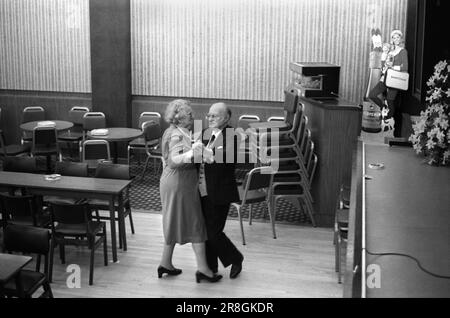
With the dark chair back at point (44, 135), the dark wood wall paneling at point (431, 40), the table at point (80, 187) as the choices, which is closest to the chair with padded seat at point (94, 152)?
the dark chair back at point (44, 135)

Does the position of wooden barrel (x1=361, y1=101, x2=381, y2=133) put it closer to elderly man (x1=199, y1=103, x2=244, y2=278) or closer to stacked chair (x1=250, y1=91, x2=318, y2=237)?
stacked chair (x1=250, y1=91, x2=318, y2=237)

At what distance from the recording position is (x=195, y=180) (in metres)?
6.21

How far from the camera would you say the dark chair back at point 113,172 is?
7672 millimetres

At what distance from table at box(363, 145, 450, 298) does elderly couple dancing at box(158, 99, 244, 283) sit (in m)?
1.43

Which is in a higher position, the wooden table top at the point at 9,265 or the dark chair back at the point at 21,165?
the dark chair back at the point at 21,165

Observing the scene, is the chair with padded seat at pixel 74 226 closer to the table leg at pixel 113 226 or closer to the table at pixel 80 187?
the table leg at pixel 113 226

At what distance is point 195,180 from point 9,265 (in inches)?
77.9

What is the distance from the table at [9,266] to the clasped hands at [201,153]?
1.82m

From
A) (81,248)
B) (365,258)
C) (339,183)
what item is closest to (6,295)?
(81,248)

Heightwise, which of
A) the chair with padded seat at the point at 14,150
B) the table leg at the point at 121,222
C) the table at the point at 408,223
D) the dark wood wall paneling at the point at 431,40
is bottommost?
the table leg at the point at 121,222

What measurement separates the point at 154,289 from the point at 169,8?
6.73m

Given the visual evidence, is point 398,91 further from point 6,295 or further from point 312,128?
point 6,295

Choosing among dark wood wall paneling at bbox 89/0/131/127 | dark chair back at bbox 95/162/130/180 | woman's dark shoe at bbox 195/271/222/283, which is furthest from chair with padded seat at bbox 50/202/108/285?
dark wood wall paneling at bbox 89/0/131/127
